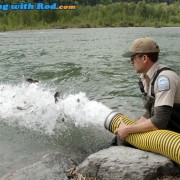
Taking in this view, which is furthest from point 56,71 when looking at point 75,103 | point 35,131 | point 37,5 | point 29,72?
point 37,5

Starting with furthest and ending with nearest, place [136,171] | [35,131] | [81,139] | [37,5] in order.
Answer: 1. [37,5]
2. [35,131]
3. [81,139]
4. [136,171]

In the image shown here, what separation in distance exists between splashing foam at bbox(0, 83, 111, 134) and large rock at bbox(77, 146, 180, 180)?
2.82 meters

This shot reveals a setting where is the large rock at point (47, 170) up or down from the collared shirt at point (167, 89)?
down

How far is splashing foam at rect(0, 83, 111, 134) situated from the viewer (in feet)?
28.6

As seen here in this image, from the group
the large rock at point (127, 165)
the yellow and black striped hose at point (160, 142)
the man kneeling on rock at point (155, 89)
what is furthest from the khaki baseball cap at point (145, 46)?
the large rock at point (127, 165)

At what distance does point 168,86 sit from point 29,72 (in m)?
12.0

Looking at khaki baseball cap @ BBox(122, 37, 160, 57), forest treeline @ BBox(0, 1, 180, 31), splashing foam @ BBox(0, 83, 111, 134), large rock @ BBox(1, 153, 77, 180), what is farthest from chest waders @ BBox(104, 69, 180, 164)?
forest treeline @ BBox(0, 1, 180, 31)

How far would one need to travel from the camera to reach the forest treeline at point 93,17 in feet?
213

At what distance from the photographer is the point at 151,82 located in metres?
5.34

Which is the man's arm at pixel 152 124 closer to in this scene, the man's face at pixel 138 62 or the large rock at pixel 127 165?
the large rock at pixel 127 165

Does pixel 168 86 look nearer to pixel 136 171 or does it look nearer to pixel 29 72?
pixel 136 171

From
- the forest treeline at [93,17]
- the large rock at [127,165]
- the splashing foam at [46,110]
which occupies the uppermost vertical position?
the forest treeline at [93,17]

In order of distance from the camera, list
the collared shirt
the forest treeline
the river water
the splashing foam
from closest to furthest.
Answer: the collared shirt < the river water < the splashing foam < the forest treeline

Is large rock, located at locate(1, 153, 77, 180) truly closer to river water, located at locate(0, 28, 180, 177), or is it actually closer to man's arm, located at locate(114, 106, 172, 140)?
river water, located at locate(0, 28, 180, 177)
